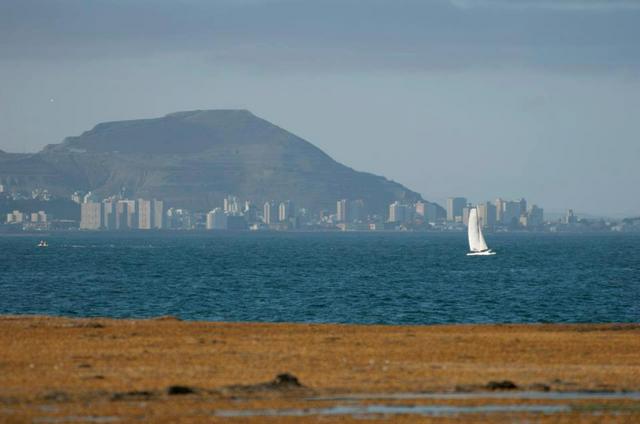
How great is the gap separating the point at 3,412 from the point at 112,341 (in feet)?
49.7

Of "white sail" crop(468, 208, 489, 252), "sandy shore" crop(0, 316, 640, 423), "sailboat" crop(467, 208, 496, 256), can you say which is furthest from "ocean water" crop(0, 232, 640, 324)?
"white sail" crop(468, 208, 489, 252)

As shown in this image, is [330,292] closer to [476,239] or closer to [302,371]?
[302,371]

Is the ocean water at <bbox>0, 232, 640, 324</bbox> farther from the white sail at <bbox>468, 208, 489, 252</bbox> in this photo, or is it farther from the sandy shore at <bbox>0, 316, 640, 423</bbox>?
the white sail at <bbox>468, 208, 489, 252</bbox>

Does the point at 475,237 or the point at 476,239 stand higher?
the point at 475,237

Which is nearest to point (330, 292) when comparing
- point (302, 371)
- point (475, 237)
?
point (302, 371)

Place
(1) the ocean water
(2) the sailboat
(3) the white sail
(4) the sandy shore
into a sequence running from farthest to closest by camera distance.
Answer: (3) the white sail
(2) the sailboat
(1) the ocean water
(4) the sandy shore

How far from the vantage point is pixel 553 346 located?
40.7 meters

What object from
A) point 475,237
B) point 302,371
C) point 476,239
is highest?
point 475,237

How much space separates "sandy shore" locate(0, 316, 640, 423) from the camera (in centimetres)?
2658

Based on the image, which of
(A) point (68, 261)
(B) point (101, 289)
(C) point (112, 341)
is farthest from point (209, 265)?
(C) point (112, 341)

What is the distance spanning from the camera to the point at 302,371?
1312 inches

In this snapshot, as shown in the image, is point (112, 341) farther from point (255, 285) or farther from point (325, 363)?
point (255, 285)

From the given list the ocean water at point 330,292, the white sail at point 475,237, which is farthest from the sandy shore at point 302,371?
the white sail at point 475,237

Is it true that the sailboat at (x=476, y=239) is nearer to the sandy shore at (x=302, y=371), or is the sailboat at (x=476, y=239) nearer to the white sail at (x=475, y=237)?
the white sail at (x=475, y=237)
